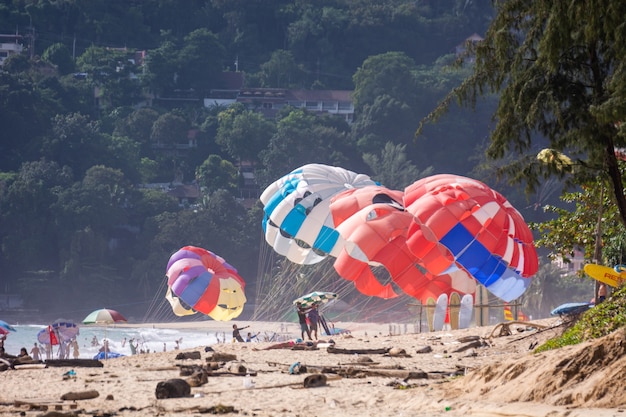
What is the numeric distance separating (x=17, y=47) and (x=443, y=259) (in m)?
88.0

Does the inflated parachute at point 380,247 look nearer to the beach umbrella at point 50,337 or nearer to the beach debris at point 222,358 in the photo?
the beach debris at point 222,358

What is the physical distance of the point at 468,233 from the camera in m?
23.9

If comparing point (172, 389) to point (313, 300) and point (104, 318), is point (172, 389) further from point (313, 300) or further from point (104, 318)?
point (104, 318)

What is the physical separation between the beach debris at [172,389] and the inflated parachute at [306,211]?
15509 mm

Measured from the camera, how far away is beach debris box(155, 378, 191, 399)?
12.2m

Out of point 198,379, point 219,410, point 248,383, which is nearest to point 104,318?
point 198,379

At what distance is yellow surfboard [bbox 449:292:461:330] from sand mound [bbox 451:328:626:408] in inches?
564

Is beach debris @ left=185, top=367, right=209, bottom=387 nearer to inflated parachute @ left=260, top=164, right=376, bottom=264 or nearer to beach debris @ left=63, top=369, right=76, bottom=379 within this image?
beach debris @ left=63, top=369, right=76, bottom=379


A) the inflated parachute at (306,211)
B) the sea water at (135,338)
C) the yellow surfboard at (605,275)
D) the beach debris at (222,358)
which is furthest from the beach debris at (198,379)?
the sea water at (135,338)

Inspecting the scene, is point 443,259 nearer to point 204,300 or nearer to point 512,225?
point 512,225

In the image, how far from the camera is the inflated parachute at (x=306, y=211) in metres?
27.9

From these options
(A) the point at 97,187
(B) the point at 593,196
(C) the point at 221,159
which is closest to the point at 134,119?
(C) the point at 221,159

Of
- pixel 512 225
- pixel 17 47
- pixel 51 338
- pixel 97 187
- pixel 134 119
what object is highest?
pixel 17 47

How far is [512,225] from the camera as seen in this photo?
2422 centimetres
